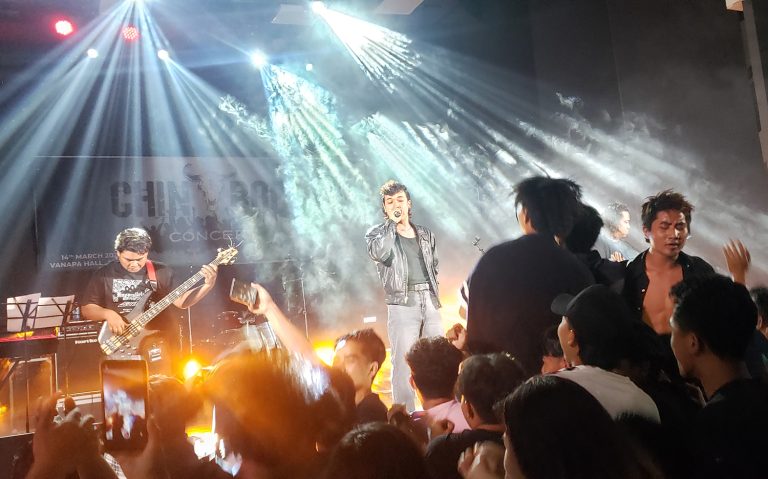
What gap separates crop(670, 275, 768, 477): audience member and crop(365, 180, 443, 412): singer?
9.23 ft

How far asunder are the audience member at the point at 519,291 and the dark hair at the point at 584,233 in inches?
21.6

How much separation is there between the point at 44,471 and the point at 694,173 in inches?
258

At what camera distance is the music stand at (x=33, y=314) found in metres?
5.13

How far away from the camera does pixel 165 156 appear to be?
283 inches

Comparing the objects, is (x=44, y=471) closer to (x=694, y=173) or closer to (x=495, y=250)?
(x=495, y=250)

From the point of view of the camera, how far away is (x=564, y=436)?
126cm

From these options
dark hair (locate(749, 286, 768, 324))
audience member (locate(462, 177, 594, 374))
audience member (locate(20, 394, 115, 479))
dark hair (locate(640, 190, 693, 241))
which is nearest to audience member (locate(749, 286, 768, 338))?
dark hair (locate(749, 286, 768, 324))

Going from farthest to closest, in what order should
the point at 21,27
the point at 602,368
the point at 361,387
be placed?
the point at 21,27 → the point at 361,387 → the point at 602,368

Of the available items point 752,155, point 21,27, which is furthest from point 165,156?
point 752,155

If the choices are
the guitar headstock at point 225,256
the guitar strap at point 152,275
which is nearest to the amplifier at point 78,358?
the guitar strap at point 152,275

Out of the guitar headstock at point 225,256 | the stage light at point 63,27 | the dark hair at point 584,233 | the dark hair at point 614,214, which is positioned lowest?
the dark hair at point 584,233

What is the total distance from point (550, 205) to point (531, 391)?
1605 mm

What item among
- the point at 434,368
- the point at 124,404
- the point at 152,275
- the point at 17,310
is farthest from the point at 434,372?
the point at 17,310

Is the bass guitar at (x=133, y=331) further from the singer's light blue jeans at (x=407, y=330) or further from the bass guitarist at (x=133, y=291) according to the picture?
the singer's light blue jeans at (x=407, y=330)
